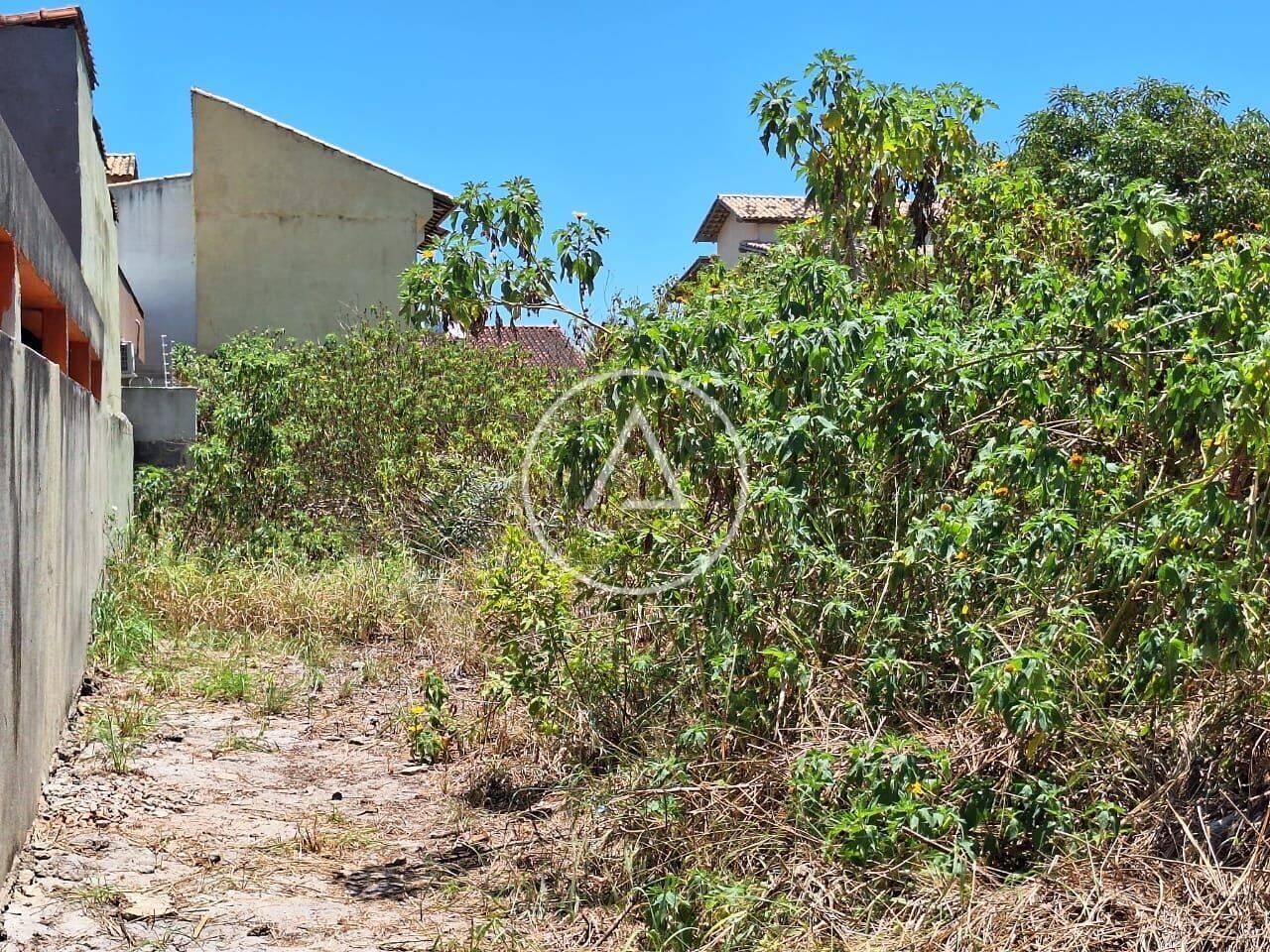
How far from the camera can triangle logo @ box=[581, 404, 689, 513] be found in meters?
4.98

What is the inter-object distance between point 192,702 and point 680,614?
349 centimetres

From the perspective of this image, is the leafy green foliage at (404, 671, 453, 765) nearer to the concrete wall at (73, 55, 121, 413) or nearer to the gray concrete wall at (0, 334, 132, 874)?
the gray concrete wall at (0, 334, 132, 874)

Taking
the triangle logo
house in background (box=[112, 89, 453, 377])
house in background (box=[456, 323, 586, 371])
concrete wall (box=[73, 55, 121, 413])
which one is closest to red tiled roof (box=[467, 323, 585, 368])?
house in background (box=[456, 323, 586, 371])

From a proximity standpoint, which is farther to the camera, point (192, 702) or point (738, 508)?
point (192, 702)

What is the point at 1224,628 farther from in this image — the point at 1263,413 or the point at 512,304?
the point at 512,304

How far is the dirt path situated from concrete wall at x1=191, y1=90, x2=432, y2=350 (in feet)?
49.8

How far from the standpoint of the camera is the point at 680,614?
16.8ft

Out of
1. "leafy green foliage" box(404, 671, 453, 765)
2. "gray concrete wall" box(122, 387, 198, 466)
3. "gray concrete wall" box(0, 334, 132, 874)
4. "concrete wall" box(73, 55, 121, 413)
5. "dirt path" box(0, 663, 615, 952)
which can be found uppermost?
"concrete wall" box(73, 55, 121, 413)

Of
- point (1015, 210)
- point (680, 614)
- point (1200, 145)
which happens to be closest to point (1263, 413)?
point (680, 614)

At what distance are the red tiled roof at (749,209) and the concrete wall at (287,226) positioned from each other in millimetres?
12088

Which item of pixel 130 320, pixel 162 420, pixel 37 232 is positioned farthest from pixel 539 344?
pixel 37 232

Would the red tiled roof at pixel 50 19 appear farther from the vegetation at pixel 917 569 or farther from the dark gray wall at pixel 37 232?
the vegetation at pixel 917 569

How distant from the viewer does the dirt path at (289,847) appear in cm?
430

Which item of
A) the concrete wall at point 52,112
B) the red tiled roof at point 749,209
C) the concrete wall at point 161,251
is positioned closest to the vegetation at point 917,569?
the concrete wall at point 52,112
